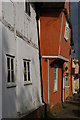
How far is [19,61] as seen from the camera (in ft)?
30.5

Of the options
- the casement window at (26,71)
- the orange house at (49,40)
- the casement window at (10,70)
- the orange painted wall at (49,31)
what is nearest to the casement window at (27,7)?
the orange house at (49,40)

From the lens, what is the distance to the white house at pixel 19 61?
7664mm

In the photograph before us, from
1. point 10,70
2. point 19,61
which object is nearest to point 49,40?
point 19,61

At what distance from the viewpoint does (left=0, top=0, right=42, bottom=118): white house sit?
766cm

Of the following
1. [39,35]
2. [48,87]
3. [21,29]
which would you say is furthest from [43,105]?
[21,29]

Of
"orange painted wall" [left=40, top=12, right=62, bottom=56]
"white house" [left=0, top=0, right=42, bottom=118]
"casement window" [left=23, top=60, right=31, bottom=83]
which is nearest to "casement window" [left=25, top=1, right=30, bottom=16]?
"white house" [left=0, top=0, right=42, bottom=118]

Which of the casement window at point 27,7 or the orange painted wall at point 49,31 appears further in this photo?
the orange painted wall at point 49,31

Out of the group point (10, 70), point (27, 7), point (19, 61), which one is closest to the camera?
point (10, 70)

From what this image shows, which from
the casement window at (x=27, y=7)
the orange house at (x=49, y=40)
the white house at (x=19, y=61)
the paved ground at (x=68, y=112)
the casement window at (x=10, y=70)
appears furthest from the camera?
the paved ground at (x=68, y=112)

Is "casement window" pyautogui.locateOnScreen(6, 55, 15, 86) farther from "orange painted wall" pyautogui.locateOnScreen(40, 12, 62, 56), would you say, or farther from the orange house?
"orange painted wall" pyautogui.locateOnScreen(40, 12, 62, 56)

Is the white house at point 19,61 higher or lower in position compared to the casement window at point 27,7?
lower

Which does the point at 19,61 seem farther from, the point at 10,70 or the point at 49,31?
the point at 49,31

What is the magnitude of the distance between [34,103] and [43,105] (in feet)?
4.34

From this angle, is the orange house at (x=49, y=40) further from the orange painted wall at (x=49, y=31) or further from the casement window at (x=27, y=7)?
the casement window at (x=27, y=7)
